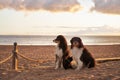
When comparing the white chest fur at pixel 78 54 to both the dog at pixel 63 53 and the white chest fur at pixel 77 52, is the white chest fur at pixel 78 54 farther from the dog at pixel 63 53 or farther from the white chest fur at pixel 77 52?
the dog at pixel 63 53

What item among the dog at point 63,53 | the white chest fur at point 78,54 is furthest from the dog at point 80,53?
the dog at point 63,53

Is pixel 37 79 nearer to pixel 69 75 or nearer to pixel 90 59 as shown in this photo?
pixel 69 75

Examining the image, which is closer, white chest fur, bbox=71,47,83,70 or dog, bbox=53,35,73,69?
white chest fur, bbox=71,47,83,70

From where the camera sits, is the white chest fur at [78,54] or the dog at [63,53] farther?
the dog at [63,53]

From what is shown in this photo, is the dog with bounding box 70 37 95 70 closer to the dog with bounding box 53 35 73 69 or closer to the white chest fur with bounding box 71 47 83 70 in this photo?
the white chest fur with bounding box 71 47 83 70

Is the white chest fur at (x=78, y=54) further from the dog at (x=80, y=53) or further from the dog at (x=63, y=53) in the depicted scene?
the dog at (x=63, y=53)

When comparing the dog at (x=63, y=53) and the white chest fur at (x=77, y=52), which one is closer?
the white chest fur at (x=77, y=52)

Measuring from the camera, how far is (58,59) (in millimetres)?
10859

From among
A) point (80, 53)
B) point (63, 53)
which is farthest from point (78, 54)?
point (63, 53)

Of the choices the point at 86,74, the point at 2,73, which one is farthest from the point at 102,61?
the point at 2,73

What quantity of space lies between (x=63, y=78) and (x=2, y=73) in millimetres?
2276

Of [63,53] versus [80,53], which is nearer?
[80,53]

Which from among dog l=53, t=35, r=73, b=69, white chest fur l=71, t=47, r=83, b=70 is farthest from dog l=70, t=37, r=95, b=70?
dog l=53, t=35, r=73, b=69

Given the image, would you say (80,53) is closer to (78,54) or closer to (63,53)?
(78,54)
